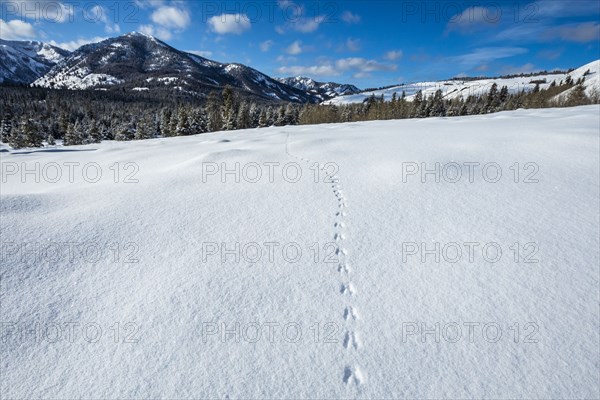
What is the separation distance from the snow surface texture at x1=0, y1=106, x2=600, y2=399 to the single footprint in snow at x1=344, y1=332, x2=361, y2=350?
0.01 metres

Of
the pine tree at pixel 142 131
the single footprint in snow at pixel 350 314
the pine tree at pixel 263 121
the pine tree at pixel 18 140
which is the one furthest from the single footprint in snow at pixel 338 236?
the pine tree at pixel 18 140

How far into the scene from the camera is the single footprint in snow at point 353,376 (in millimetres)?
2947

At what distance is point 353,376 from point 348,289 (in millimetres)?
1223

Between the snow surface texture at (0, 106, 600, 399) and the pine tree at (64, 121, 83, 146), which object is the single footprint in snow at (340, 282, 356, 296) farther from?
the pine tree at (64, 121, 83, 146)

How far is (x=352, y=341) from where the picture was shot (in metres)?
3.35

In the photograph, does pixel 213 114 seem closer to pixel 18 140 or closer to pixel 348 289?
pixel 18 140

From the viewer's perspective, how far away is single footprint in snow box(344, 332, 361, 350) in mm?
3295

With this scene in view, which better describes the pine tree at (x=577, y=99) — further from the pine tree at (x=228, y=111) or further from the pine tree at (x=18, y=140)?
the pine tree at (x=18, y=140)

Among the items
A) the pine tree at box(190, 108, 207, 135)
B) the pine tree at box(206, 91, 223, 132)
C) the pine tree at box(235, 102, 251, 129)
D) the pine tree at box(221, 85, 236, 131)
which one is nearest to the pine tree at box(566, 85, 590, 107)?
the pine tree at box(235, 102, 251, 129)

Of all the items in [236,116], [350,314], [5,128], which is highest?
[236,116]

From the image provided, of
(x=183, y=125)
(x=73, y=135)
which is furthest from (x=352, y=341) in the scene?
(x=73, y=135)

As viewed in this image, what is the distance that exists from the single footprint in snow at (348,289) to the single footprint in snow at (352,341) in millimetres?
642

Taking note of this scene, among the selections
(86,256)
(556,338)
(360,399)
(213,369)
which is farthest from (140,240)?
(556,338)

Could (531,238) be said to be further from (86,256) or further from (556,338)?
(86,256)
